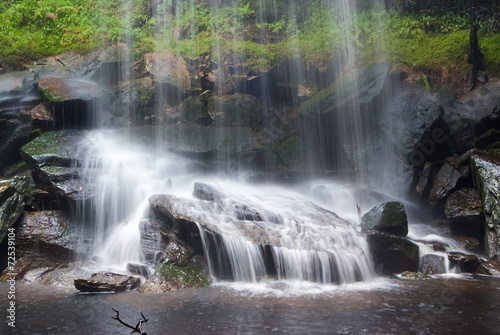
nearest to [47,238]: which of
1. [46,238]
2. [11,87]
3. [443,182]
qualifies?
[46,238]

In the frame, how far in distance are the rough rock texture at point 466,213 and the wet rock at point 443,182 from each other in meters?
0.38

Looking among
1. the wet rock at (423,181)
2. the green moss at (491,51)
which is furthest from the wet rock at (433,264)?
the green moss at (491,51)

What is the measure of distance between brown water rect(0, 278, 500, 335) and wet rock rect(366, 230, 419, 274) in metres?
0.82

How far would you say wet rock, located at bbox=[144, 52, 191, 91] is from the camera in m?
14.3

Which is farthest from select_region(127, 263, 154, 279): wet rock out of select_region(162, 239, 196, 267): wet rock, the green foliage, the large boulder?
the green foliage

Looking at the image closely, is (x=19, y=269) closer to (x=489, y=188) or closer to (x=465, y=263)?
(x=465, y=263)

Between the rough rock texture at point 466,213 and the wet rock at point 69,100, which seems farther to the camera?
the wet rock at point 69,100

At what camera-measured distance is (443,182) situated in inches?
411

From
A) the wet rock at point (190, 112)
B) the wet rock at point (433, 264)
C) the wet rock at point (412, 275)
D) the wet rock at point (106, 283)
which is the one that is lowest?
the wet rock at point (412, 275)

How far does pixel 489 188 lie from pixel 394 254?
3.42 m

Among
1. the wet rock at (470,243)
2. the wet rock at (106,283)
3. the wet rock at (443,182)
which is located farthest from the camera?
the wet rock at (443,182)

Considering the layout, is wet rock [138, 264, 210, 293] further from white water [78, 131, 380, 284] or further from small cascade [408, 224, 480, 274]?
small cascade [408, 224, 480, 274]

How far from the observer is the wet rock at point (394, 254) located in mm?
7812

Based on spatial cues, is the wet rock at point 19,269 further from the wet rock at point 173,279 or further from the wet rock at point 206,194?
the wet rock at point 206,194
